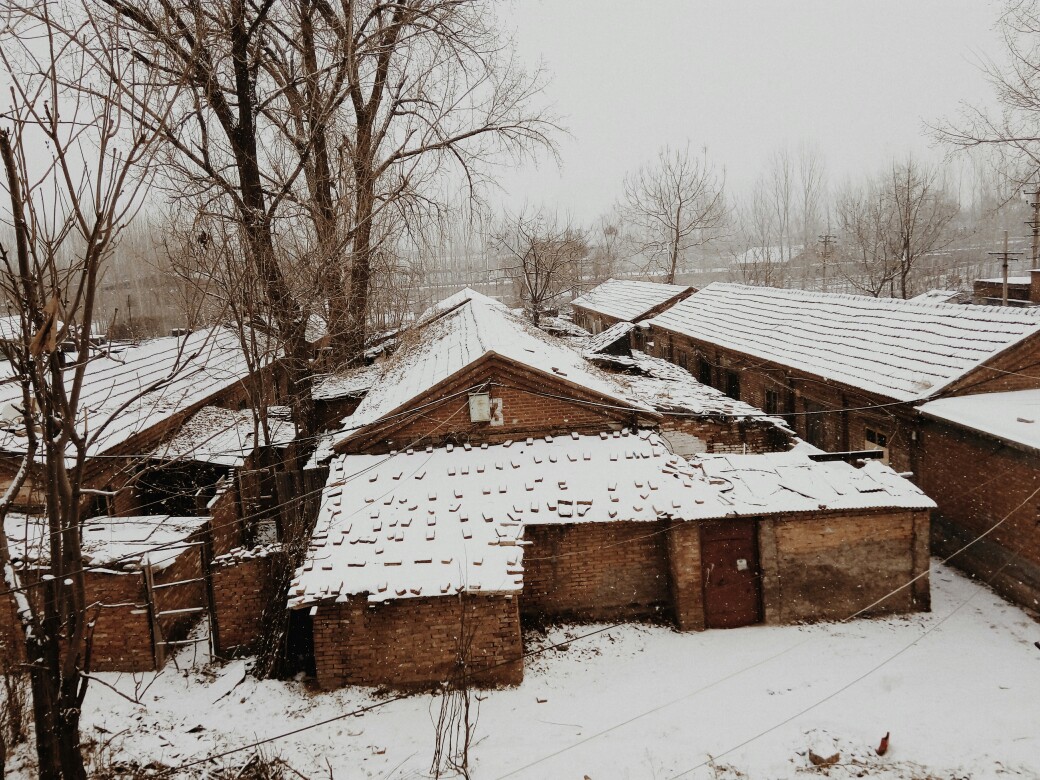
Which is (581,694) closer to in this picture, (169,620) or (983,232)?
(169,620)

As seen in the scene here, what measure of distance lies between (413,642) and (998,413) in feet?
34.4

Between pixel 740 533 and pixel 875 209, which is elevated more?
pixel 875 209

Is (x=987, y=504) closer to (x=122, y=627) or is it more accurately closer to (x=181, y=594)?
(x=181, y=594)

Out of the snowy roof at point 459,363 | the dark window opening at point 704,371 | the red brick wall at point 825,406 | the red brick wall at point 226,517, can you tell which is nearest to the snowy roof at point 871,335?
the red brick wall at point 825,406

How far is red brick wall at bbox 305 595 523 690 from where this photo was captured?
878cm

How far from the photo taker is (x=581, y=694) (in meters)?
8.73

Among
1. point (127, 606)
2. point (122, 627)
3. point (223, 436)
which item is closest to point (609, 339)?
point (223, 436)

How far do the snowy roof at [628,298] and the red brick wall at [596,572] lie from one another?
20.2 metres

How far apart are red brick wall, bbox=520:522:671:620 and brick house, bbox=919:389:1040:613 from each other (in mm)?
5668

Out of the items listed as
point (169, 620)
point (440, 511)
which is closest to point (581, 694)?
point (440, 511)

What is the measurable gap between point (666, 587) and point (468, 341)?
6221mm

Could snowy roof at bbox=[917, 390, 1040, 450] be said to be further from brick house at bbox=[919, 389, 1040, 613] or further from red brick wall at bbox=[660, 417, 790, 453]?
red brick wall at bbox=[660, 417, 790, 453]

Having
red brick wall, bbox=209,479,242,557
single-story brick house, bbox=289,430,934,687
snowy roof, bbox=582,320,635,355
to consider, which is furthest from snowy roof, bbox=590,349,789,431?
red brick wall, bbox=209,479,242,557

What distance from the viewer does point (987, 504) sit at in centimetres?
1105
